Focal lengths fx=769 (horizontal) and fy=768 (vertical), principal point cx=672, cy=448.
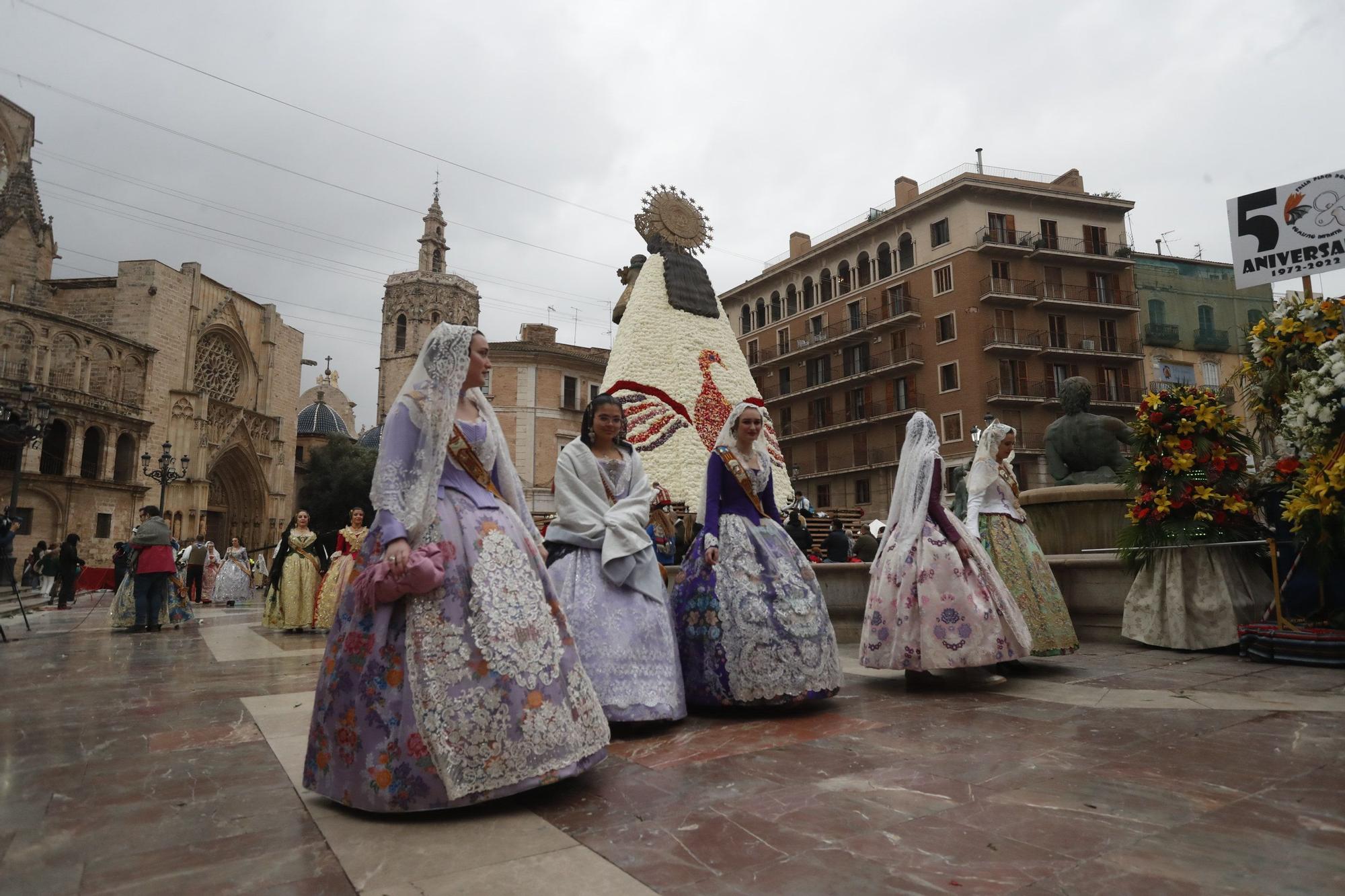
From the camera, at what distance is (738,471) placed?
14.7ft

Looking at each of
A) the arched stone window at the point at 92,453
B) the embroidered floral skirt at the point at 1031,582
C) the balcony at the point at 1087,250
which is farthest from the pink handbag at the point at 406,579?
the balcony at the point at 1087,250

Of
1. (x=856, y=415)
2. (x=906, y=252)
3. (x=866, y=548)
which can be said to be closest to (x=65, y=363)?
(x=866, y=548)

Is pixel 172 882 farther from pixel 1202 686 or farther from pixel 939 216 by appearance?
pixel 939 216

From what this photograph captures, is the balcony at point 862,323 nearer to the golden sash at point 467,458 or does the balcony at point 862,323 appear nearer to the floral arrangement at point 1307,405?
the floral arrangement at point 1307,405

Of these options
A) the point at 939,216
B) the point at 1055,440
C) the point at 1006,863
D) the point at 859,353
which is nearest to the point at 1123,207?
the point at 939,216

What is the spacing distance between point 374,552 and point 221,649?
640 centimetres

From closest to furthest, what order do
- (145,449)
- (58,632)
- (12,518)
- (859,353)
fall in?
(58,632)
(12,518)
(145,449)
(859,353)

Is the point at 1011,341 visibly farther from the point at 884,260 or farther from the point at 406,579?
the point at 406,579

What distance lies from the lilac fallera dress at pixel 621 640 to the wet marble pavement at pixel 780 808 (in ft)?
0.58

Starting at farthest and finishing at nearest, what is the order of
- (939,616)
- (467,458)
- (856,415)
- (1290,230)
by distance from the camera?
1. (856,415)
2. (1290,230)
3. (939,616)
4. (467,458)

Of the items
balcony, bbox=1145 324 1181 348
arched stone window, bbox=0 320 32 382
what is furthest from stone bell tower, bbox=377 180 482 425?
balcony, bbox=1145 324 1181 348

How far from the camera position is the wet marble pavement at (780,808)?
6.32ft

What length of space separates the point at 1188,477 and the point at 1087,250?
31.3 meters

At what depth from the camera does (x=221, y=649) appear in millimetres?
7801
